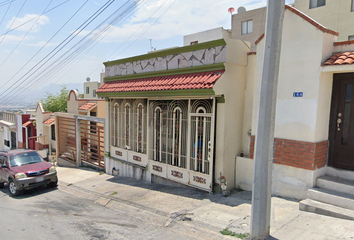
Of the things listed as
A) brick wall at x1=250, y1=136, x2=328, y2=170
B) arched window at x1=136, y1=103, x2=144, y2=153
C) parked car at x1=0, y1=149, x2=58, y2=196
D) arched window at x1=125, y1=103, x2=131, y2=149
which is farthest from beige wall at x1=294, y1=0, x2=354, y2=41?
parked car at x1=0, y1=149, x2=58, y2=196

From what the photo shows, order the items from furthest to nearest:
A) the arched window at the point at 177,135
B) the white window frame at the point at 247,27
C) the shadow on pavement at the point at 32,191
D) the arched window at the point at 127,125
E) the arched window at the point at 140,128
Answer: the white window frame at the point at 247,27 < the arched window at the point at 127,125 < the arched window at the point at 140,128 < the shadow on pavement at the point at 32,191 < the arched window at the point at 177,135

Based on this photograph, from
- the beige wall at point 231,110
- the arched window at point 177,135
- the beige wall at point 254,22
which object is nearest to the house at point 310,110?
the beige wall at point 231,110

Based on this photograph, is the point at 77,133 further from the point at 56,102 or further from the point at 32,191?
the point at 56,102

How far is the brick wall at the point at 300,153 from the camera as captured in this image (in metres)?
5.61

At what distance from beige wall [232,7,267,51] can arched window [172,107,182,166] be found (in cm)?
1524

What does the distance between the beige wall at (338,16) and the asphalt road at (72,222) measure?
13640mm

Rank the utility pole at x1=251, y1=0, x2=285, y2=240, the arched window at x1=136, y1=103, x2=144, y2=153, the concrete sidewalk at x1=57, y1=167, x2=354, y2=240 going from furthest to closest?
the arched window at x1=136, y1=103, x2=144, y2=153 < the concrete sidewalk at x1=57, y1=167, x2=354, y2=240 < the utility pole at x1=251, y1=0, x2=285, y2=240

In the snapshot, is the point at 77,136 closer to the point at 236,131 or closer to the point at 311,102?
the point at 236,131

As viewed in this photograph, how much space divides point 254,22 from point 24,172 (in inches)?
814

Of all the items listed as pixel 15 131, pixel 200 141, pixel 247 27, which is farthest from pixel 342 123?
pixel 15 131

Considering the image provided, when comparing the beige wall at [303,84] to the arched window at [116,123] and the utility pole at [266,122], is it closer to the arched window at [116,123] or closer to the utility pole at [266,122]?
the utility pole at [266,122]

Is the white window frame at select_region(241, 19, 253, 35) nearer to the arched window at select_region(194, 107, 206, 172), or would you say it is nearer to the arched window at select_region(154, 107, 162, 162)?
the arched window at select_region(154, 107, 162, 162)

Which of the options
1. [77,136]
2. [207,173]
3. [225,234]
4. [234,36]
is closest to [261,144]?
[225,234]

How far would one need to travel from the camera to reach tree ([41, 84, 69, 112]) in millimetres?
24636
